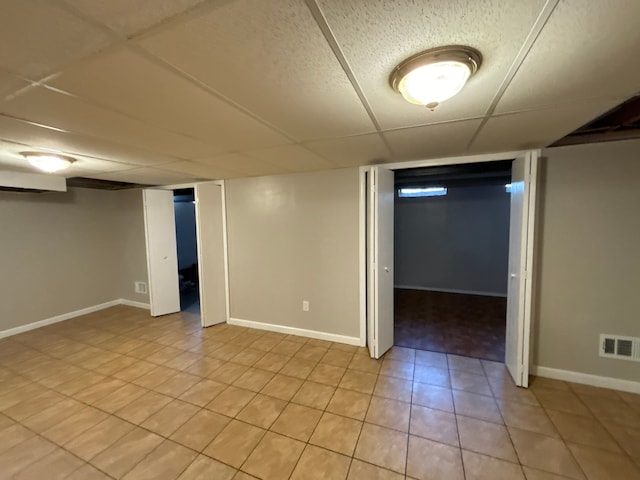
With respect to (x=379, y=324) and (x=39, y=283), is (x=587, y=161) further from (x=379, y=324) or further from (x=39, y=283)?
(x=39, y=283)

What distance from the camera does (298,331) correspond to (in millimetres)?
3490

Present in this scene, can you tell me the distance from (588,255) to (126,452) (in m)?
3.93

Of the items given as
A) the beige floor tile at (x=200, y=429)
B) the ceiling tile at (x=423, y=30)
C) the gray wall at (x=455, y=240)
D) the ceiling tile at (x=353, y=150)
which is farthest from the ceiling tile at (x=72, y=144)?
the gray wall at (x=455, y=240)

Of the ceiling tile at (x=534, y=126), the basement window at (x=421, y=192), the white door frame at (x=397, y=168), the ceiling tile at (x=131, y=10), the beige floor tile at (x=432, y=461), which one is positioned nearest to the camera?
the ceiling tile at (x=131, y=10)

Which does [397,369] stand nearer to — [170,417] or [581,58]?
[170,417]

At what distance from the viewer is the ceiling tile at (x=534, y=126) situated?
146cm

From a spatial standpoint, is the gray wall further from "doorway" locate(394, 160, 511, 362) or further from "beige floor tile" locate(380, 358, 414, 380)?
"beige floor tile" locate(380, 358, 414, 380)

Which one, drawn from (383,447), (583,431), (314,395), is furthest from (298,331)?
(583,431)

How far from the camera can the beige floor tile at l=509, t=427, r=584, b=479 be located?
1582mm

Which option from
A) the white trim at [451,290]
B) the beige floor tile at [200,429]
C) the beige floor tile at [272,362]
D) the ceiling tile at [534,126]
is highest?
the ceiling tile at [534,126]

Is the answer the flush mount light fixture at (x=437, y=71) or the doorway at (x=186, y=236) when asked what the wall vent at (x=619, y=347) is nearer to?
the flush mount light fixture at (x=437, y=71)

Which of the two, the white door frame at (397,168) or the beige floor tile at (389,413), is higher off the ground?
the white door frame at (397,168)

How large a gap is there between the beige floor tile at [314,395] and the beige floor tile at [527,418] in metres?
1.38

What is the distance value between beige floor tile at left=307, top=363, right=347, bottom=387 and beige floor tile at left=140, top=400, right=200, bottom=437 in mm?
1057
